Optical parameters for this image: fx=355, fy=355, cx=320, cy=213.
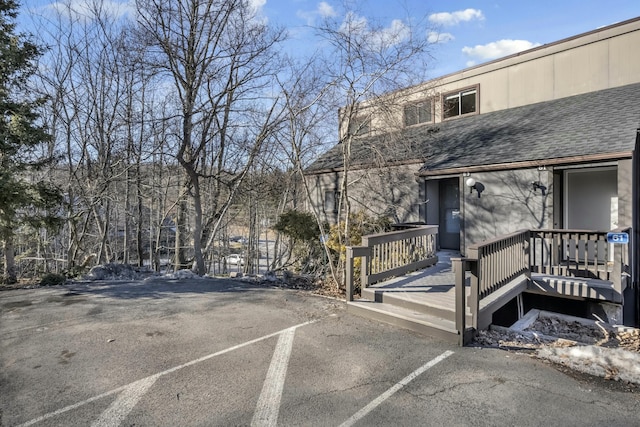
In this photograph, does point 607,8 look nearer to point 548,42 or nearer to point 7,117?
point 548,42

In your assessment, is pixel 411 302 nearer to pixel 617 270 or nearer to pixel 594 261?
pixel 617 270

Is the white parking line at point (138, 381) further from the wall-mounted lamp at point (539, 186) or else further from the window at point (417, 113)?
the wall-mounted lamp at point (539, 186)

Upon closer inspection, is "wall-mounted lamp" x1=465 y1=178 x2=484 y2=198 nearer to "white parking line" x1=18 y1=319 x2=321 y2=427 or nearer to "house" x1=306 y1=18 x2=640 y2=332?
"house" x1=306 y1=18 x2=640 y2=332

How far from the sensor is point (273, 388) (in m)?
3.29

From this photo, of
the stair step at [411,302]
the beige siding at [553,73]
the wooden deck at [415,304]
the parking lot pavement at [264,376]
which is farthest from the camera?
the beige siding at [553,73]

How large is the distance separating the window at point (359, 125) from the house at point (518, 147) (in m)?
0.05

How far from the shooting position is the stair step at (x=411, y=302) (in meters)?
4.85

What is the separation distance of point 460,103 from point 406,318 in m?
10.5

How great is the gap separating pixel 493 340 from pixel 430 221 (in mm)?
6476

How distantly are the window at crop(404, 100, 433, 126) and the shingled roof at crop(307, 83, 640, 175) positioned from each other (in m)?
0.46

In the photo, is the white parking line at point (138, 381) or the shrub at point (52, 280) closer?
the white parking line at point (138, 381)

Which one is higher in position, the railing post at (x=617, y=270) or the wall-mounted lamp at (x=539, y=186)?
the wall-mounted lamp at (x=539, y=186)

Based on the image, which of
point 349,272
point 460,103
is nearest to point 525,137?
point 460,103

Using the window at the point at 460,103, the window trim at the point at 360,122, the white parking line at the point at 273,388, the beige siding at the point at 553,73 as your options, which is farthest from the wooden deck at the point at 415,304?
the window at the point at 460,103
